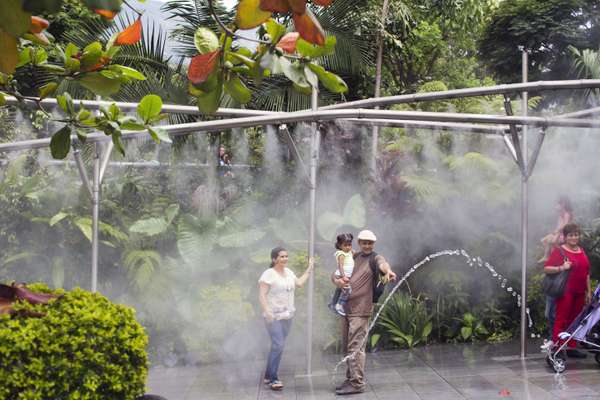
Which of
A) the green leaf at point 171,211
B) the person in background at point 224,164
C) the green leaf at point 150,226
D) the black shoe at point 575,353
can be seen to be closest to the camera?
the black shoe at point 575,353

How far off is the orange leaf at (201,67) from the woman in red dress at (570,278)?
7.54 metres

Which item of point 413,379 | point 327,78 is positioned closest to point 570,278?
point 413,379

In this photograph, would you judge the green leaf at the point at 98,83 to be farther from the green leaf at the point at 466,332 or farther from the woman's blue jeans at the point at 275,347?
the green leaf at the point at 466,332

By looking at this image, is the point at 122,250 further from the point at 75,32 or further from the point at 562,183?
the point at 562,183

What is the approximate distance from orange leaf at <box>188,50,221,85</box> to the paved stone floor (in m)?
5.84

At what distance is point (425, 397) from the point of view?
8.02m

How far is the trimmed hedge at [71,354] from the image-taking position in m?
4.73

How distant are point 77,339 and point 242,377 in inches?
179

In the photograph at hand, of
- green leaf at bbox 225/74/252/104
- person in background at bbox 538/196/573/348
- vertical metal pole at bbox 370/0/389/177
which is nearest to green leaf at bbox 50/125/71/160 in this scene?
green leaf at bbox 225/74/252/104

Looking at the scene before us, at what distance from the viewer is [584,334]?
879 centimetres

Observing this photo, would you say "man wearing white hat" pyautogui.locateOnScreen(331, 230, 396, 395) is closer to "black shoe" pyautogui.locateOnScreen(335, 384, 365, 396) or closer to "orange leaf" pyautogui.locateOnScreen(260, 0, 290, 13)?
"black shoe" pyautogui.locateOnScreen(335, 384, 365, 396)

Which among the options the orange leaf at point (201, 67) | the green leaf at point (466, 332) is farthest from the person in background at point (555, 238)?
the orange leaf at point (201, 67)

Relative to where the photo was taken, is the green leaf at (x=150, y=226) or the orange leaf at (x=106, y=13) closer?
the orange leaf at (x=106, y=13)

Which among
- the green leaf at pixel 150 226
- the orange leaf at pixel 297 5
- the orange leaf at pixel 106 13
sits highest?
the orange leaf at pixel 297 5
